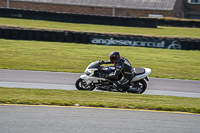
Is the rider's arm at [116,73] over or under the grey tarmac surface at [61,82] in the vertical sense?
over

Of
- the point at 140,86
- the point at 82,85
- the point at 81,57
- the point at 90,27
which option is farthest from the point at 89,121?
the point at 90,27

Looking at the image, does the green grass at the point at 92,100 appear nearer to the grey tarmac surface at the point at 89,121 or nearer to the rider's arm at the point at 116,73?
the grey tarmac surface at the point at 89,121

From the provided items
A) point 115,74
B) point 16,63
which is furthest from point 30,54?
point 115,74

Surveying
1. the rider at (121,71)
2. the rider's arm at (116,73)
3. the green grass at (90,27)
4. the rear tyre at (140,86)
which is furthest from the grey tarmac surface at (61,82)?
the green grass at (90,27)

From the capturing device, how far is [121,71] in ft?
34.9

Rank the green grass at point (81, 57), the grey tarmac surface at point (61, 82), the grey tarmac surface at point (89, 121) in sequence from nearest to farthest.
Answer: the grey tarmac surface at point (89, 121)
the grey tarmac surface at point (61, 82)
the green grass at point (81, 57)

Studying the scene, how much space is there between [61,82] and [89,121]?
5546mm

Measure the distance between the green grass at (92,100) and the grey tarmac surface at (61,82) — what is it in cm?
154

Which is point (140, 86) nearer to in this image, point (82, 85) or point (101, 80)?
point (101, 80)

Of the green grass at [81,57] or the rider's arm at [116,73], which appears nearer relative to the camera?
the rider's arm at [116,73]

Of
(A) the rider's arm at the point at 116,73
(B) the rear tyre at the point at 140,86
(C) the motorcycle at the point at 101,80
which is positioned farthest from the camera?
(B) the rear tyre at the point at 140,86

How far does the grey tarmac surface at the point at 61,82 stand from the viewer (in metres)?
11.2

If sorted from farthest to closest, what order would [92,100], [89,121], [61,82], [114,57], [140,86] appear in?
[61,82], [140,86], [114,57], [92,100], [89,121]

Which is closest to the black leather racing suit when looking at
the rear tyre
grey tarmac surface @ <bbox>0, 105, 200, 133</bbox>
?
the rear tyre
